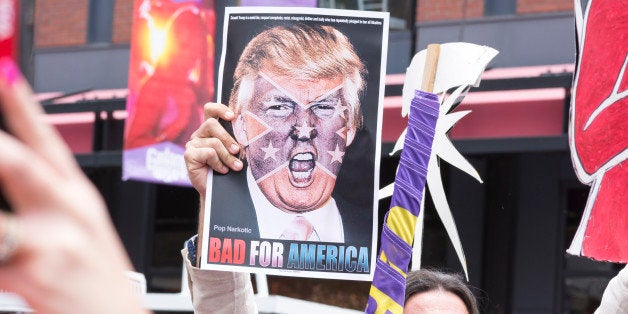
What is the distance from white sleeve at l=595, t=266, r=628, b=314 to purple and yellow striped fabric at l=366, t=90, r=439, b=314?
435 mm

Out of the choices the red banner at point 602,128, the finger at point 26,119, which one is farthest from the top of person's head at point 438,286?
the finger at point 26,119

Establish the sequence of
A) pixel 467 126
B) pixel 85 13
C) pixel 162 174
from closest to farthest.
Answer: pixel 162 174, pixel 467 126, pixel 85 13

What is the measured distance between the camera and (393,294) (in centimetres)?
186

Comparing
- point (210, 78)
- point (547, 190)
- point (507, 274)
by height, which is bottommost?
point (507, 274)

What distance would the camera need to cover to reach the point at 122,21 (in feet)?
38.2

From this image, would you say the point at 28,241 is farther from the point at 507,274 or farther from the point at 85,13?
the point at 85,13

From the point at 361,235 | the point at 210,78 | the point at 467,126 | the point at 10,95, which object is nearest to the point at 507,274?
the point at 467,126

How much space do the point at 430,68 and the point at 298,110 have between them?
342 mm

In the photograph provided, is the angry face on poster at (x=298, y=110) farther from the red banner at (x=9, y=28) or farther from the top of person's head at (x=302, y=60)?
the red banner at (x=9, y=28)

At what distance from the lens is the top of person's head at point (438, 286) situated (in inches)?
88.2

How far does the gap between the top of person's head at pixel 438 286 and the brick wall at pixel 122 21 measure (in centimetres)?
946

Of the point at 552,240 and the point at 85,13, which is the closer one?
the point at 552,240

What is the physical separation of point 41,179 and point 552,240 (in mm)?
9192

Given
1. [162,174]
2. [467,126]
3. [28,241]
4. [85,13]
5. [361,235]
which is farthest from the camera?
[85,13]
